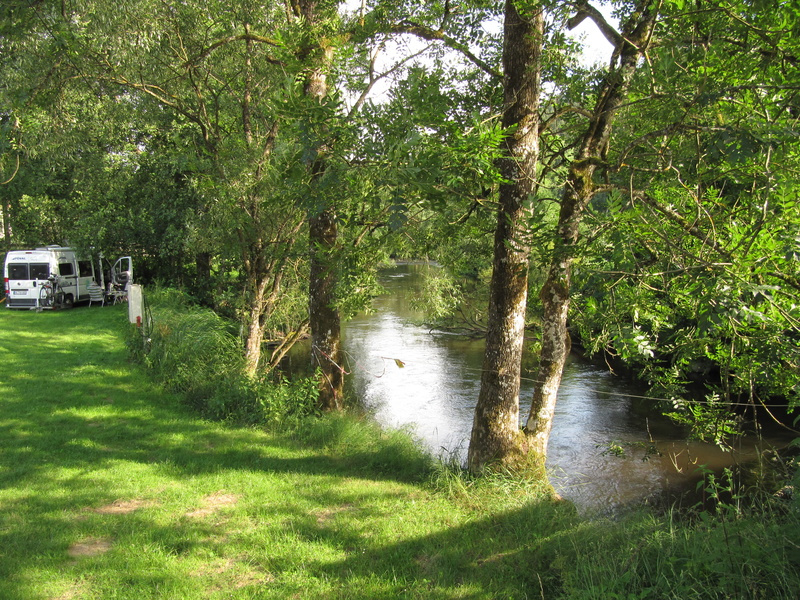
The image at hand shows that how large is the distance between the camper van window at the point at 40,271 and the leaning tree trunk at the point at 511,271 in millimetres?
18804

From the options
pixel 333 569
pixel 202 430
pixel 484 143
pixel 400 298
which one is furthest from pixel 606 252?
pixel 400 298

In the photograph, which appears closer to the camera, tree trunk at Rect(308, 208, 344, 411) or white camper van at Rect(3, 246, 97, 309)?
tree trunk at Rect(308, 208, 344, 411)

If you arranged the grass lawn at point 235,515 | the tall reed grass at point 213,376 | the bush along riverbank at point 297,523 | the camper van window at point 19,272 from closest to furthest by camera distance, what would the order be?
the bush along riverbank at point 297,523 < the grass lawn at point 235,515 < the tall reed grass at point 213,376 < the camper van window at point 19,272

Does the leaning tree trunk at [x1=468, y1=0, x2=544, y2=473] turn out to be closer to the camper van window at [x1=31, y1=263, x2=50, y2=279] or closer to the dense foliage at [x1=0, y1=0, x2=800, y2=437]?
the dense foliage at [x1=0, y1=0, x2=800, y2=437]

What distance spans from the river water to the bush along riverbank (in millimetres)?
1683

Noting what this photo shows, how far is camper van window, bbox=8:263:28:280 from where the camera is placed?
19.9m

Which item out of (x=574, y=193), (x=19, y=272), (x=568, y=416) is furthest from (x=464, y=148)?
(x=19, y=272)

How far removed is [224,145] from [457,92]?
4728 mm

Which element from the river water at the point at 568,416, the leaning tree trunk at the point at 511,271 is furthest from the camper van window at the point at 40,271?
the leaning tree trunk at the point at 511,271

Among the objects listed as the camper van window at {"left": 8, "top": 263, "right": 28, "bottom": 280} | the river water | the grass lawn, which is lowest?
the river water

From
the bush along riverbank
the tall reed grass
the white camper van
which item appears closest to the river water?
the bush along riverbank

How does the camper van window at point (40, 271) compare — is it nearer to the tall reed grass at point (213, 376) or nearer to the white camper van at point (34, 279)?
the white camper van at point (34, 279)

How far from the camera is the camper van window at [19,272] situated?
19.9 m

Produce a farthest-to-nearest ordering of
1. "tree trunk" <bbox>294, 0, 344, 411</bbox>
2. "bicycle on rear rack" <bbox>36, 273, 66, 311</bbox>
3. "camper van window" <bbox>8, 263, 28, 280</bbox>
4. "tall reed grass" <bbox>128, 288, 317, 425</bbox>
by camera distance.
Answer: "camper van window" <bbox>8, 263, 28, 280</bbox>, "bicycle on rear rack" <bbox>36, 273, 66, 311</bbox>, "tree trunk" <bbox>294, 0, 344, 411</bbox>, "tall reed grass" <bbox>128, 288, 317, 425</bbox>
